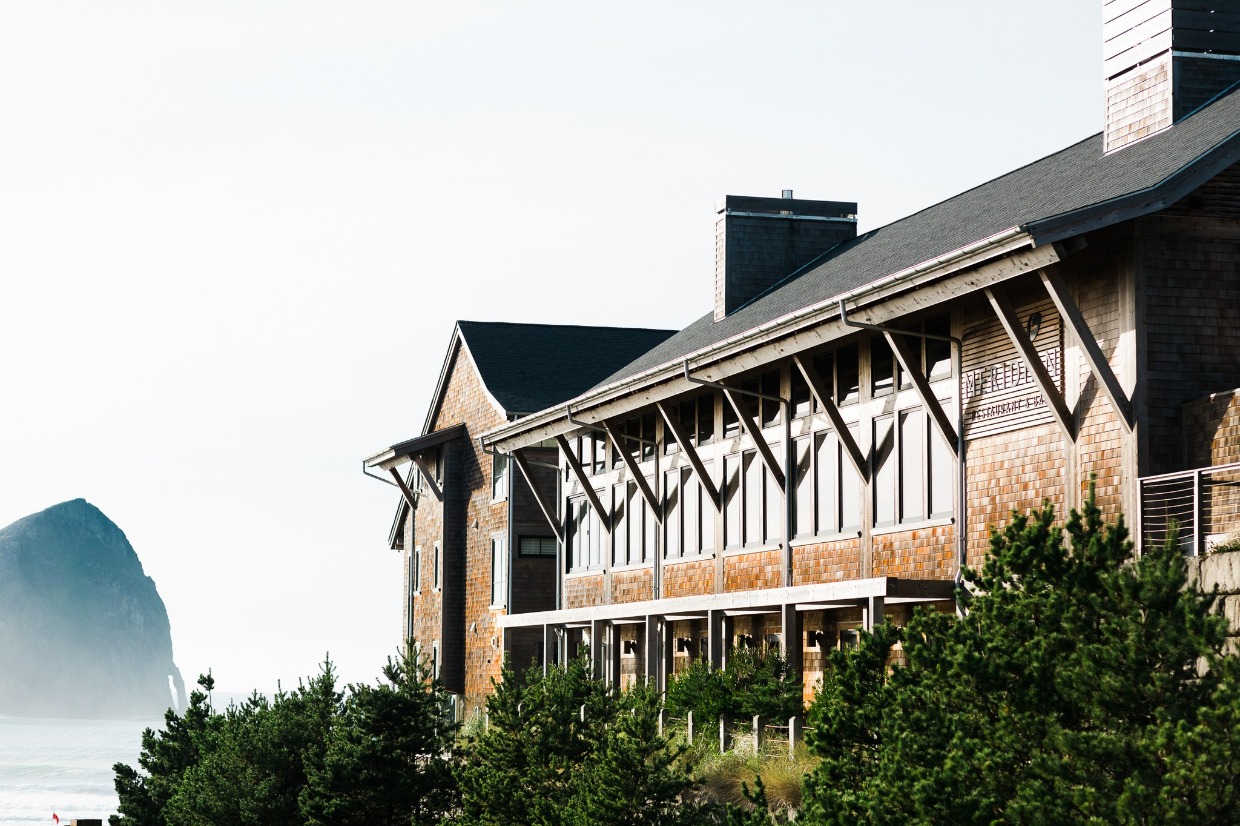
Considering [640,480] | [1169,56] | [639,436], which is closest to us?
[1169,56]

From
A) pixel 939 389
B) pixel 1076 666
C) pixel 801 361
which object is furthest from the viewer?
Answer: pixel 801 361

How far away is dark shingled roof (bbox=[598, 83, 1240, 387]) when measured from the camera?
60.6 ft

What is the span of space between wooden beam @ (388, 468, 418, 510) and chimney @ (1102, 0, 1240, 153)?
2591cm

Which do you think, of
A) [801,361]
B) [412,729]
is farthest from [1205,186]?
[412,729]

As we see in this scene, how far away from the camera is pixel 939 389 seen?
68.2ft

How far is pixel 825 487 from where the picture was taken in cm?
2383

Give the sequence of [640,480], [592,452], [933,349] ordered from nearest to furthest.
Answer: [933,349]
[640,480]
[592,452]

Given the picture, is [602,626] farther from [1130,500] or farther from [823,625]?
[1130,500]

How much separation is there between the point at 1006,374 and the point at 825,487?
4.91 meters

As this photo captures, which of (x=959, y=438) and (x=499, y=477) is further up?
(x=499, y=477)

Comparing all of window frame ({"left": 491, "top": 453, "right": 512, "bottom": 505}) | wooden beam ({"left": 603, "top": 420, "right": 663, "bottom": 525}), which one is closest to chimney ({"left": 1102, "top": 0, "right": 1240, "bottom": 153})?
wooden beam ({"left": 603, "top": 420, "right": 663, "bottom": 525})

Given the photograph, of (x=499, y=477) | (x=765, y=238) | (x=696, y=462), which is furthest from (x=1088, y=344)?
(x=499, y=477)

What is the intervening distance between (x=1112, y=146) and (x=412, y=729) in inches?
466

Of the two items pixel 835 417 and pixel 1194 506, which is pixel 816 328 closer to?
pixel 835 417
